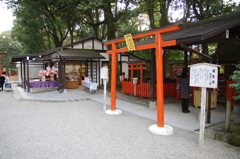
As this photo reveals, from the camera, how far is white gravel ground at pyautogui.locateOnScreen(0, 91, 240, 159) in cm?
371

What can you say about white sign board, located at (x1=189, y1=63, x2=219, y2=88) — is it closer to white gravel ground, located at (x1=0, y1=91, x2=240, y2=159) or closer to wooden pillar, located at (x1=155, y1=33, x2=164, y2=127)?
wooden pillar, located at (x1=155, y1=33, x2=164, y2=127)

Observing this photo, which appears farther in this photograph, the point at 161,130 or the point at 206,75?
the point at 161,130

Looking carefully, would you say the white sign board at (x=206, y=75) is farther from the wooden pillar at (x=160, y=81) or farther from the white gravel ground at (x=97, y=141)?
the white gravel ground at (x=97, y=141)

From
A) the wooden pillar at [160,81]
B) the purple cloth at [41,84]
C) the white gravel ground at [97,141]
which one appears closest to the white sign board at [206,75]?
the wooden pillar at [160,81]

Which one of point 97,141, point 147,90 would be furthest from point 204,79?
point 147,90

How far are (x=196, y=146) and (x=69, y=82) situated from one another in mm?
12606

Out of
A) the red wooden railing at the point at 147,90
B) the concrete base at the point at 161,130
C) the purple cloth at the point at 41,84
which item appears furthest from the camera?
the purple cloth at the point at 41,84

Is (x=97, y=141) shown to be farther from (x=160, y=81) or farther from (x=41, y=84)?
(x=41, y=84)

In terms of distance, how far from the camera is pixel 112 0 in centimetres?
1192

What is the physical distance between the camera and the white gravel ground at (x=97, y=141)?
3.71 metres

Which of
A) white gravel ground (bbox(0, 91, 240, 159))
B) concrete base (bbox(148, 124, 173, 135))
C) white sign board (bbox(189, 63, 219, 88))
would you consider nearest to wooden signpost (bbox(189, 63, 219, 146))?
white sign board (bbox(189, 63, 219, 88))

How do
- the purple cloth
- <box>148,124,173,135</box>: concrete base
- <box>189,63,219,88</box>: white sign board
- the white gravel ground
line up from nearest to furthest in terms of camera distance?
the white gravel ground < <box>189,63,219,88</box>: white sign board < <box>148,124,173,135</box>: concrete base < the purple cloth

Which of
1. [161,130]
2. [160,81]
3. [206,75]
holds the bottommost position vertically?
[161,130]

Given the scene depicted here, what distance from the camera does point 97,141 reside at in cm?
440
